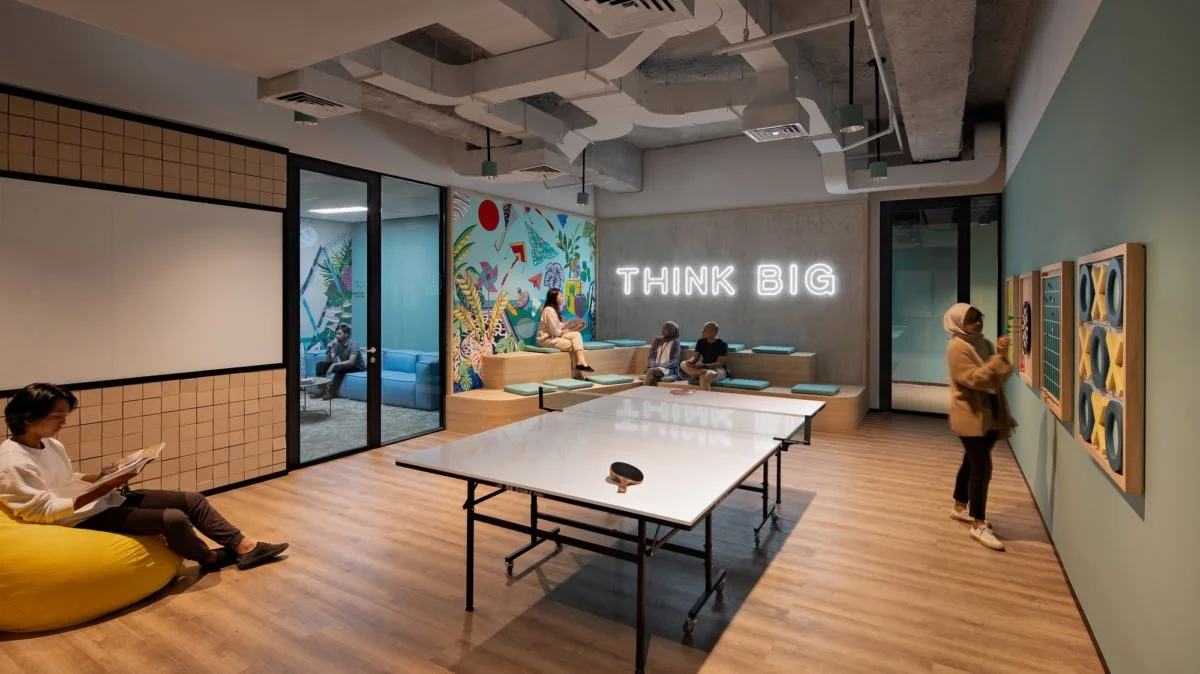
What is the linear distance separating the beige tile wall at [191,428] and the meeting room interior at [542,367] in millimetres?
25

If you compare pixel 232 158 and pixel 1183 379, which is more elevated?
pixel 232 158

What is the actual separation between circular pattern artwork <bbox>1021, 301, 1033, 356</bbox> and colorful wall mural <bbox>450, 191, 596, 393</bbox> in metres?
5.79

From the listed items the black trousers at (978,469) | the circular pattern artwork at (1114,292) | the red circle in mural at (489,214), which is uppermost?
→ the red circle in mural at (489,214)

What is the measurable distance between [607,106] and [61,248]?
174 inches

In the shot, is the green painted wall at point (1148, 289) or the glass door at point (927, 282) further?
the glass door at point (927, 282)

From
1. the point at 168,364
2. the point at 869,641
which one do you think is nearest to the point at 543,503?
the point at 869,641

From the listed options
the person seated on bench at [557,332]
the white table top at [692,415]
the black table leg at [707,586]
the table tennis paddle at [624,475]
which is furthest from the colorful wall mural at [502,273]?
the table tennis paddle at [624,475]

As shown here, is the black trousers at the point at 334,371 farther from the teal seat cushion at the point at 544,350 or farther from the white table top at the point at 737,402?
the white table top at the point at 737,402

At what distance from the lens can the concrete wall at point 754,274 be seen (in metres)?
8.69

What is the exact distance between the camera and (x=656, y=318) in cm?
1014

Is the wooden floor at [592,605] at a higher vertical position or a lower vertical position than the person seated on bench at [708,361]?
lower

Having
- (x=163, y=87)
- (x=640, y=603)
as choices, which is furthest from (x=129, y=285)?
(x=640, y=603)

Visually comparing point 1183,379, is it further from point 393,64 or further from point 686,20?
point 393,64

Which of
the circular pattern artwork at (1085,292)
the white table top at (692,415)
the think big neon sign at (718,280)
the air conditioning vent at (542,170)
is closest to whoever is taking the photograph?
the circular pattern artwork at (1085,292)
